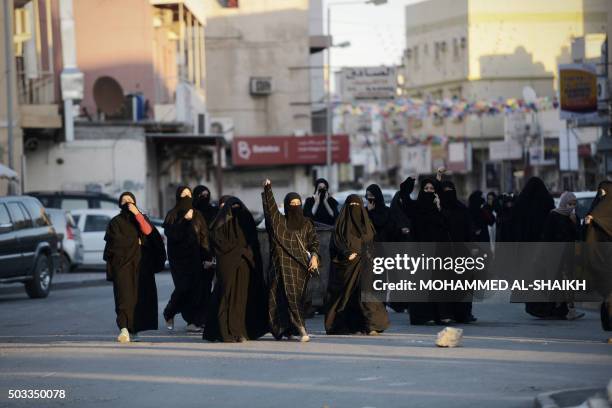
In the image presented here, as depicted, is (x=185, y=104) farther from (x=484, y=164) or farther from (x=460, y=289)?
(x=484, y=164)

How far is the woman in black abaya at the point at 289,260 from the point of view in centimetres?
1466

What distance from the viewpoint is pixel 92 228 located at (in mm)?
31562

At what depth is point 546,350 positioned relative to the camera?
13.3 metres

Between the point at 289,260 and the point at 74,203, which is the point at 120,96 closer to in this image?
the point at 74,203

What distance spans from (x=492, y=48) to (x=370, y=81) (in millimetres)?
37371

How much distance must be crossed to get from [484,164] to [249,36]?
23.7 meters

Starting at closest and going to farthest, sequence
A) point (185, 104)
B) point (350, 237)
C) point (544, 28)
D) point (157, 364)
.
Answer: point (157, 364), point (350, 237), point (185, 104), point (544, 28)

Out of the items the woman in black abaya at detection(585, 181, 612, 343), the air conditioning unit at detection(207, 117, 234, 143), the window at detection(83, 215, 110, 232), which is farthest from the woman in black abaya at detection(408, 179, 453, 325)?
the air conditioning unit at detection(207, 117, 234, 143)

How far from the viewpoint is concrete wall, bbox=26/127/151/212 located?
3878 centimetres

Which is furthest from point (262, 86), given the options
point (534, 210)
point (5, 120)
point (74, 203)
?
point (534, 210)

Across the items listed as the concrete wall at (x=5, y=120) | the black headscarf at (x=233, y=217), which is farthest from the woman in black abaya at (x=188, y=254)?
the concrete wall at (x=5, y=120)

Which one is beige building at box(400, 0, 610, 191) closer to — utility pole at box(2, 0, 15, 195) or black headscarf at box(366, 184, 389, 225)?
utility pole at box(2, 0, 15, 195)

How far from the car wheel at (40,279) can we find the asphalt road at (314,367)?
250 inches

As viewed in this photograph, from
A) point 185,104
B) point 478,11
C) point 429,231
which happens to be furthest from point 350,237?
point 478,11
